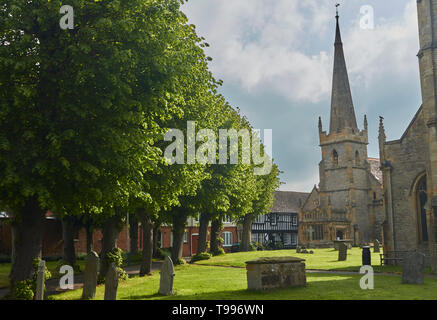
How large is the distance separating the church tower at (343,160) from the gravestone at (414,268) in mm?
61044

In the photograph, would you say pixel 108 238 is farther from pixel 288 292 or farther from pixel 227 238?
pixel 227 238

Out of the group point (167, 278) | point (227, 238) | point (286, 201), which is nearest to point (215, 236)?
point (227, 238)

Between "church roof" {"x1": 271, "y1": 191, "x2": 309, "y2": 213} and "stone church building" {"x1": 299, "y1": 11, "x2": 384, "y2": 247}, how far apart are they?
15.7ft

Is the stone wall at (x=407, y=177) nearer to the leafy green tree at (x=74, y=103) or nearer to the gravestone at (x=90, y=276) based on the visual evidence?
the leafy green tree at (x=74, y=103)

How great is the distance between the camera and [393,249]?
3033 cm

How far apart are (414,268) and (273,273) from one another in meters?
6.42

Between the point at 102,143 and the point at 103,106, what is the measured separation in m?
1.37

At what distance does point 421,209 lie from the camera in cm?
2983

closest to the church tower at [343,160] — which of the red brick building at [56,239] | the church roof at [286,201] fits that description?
the church roof at [286,201]

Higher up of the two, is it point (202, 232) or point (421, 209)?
point (421, 209)

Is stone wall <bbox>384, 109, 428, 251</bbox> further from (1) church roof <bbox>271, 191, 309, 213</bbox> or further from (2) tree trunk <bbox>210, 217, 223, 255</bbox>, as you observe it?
(1) church roof <bbox>271, 191, 309, 213</bbox>

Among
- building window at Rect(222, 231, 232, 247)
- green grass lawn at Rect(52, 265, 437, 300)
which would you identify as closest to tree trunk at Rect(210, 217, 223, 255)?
building window at Rect(222, 231, 232, 247)

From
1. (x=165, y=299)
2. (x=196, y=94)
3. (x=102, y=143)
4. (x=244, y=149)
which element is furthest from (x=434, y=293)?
(x=244, y=149)

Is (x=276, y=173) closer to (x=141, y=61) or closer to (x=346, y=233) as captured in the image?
(x=346, y=233)
